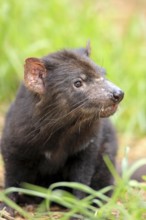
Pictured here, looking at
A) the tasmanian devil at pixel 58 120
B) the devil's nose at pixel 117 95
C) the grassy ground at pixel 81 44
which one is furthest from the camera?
the grassy ground at pixel 81 44

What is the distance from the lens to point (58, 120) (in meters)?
5.07

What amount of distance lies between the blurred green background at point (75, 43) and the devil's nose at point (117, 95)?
2610 millimetres

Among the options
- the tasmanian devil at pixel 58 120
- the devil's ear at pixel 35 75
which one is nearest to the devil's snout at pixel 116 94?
the tasmanian devil at pixel 58 120

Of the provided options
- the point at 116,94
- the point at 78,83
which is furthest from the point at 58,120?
the point at 116,94

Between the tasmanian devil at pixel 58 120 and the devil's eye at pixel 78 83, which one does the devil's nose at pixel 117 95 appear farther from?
the devil's eye at pixel 78 83

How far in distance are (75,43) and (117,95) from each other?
131 inches

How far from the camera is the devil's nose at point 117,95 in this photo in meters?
4.82

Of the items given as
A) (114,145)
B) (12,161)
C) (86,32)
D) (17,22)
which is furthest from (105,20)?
(12,161)

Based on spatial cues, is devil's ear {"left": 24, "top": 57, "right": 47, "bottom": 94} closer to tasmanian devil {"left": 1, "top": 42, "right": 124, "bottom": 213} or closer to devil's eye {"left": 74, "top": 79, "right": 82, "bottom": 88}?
tasmanian devil {"left": 1, "top": 42, "right": 124, "bottom": 213}

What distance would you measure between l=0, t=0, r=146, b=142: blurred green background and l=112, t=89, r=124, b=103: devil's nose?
2.61 m

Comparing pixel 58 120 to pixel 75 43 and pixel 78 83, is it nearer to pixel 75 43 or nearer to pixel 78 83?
pixel 78 83

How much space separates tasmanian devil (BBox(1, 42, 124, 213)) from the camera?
16.4 ft

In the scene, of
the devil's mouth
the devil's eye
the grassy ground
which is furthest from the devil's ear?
the grassy ground

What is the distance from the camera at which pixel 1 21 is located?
7562mm
